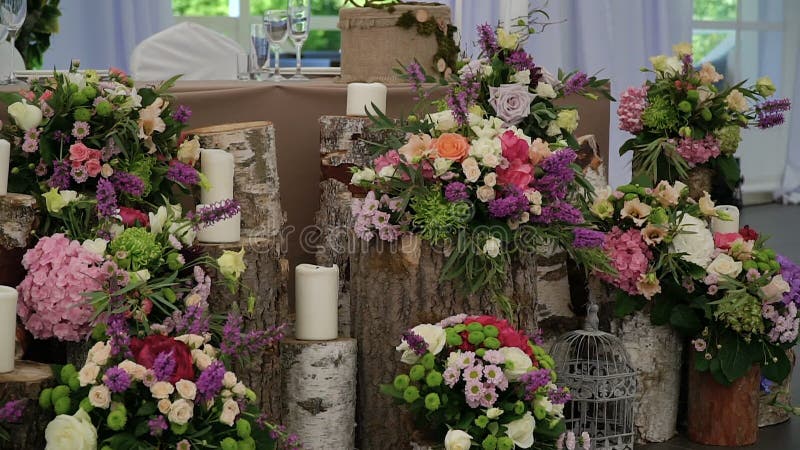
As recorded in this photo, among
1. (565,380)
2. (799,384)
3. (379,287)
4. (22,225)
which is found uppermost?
(22,225)

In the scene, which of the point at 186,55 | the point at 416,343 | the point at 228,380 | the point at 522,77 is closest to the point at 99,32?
the point at 186,55

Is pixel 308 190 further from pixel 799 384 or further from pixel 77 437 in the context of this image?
pixel 799 384

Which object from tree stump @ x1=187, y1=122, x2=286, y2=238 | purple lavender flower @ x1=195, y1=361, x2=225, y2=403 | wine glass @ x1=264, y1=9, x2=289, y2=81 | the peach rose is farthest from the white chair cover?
purple lavender flower @ x1=195, y1=361, x2=225, y2=403

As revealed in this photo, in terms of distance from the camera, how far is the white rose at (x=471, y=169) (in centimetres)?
192

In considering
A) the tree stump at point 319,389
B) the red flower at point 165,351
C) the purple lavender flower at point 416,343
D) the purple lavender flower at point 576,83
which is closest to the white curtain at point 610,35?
the purple lavender flower at point 576,83

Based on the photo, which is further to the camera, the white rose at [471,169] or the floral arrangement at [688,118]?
the floral arrangement at [688,118]

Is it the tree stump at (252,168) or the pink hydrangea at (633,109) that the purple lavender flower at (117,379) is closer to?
the tree stump at (252,168)

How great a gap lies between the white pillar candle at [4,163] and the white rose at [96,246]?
17cm

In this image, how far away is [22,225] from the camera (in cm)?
176

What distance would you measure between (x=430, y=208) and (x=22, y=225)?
0.68 meters

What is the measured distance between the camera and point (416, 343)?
1813 mm

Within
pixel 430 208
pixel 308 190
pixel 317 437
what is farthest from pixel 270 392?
pixel 308 190

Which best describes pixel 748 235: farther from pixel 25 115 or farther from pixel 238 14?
pixel 238 14

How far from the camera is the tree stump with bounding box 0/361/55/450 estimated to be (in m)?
1.59
